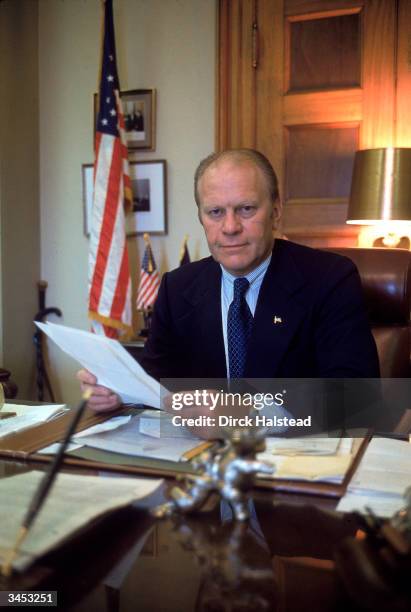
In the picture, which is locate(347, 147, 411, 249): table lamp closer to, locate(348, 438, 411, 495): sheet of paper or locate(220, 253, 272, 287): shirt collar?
locate(220, 253, 272, 287): shirt collar

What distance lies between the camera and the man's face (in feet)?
5.57

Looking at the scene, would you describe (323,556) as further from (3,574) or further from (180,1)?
(180,1)

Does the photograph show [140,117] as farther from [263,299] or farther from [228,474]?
[228,474]

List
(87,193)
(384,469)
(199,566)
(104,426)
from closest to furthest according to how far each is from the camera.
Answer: (199,566) < (384,469) < (104,426) < (87,193)

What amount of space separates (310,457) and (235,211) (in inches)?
34.1

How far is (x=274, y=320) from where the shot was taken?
1.72m

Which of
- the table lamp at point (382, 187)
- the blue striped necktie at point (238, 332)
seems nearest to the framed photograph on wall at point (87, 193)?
the table lamp at point (382, 187)

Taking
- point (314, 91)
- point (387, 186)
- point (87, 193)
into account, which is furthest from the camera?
point (87, 193)

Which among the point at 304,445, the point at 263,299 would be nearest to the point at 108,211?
the point at 263,299

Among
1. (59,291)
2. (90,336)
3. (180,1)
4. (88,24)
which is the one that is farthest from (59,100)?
(90,336)

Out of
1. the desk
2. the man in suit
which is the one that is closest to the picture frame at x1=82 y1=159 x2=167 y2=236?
the man in suit

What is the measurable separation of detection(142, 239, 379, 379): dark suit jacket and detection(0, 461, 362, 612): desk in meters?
0.86

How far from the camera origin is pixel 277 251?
1.90 metres

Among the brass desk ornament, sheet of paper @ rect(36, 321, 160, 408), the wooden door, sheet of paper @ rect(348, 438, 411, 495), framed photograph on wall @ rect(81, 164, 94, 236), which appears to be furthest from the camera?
framed photograph on wall @ rect(81, 164, 94, 236)
